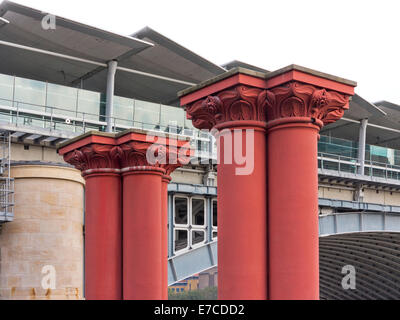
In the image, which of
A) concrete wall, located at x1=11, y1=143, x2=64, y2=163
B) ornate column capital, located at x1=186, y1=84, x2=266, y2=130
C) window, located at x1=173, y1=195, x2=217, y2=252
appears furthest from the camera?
window, located at x1=173, y1=195, x2=217, y2=252

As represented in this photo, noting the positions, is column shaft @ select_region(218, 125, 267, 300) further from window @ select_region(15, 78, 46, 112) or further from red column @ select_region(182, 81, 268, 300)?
window @ select_region(15, 78, 46, 112)

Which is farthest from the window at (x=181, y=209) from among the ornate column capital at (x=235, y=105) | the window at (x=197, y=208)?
the ornate column capital at (x=235, y=105)

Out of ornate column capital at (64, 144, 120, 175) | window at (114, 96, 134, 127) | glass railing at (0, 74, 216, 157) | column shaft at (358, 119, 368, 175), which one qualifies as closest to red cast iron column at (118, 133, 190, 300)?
ornate column capital at (64, 144, 120, 175)

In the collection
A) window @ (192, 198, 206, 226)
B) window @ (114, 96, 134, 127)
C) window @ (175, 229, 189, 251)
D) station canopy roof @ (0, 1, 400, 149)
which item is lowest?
window @ (175, 229, 189, 251)

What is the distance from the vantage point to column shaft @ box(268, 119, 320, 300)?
13.1 m

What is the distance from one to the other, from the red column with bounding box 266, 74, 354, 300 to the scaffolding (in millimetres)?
26066

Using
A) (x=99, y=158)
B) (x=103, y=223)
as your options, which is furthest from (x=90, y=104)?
(x=103, y=223)

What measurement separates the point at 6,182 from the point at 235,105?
88.2 feet

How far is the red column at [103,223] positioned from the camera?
66.3 ft

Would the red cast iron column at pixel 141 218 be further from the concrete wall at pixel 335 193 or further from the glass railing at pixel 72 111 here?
the concrete wall at pixel 335 193

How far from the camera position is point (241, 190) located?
1350 centimetres

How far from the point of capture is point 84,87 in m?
50.5

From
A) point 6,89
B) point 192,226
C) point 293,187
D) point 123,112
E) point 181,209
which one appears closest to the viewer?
point 293,187

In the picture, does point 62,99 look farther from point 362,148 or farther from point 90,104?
point 362,148
